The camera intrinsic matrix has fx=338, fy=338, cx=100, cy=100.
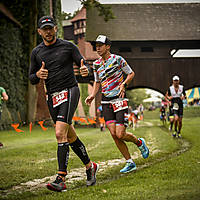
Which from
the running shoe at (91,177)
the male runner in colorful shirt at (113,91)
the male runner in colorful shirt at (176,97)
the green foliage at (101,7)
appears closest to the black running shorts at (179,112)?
the male runner in colorful shirt at (176,97)

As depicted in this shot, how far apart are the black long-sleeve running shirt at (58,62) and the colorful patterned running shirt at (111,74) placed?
3.25ft

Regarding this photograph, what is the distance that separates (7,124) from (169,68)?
525 inches

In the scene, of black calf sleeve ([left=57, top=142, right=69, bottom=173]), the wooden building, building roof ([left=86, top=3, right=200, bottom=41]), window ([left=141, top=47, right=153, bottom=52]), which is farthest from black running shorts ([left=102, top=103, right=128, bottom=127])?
window ([left=141, top=47, right=153, bottom=52])

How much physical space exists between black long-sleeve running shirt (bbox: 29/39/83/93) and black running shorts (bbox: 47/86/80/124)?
110mm

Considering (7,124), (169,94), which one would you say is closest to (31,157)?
(169,94)

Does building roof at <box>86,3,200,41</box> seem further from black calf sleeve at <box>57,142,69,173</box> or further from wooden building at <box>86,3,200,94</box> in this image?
black calf sleeve at <box>57,142,69,173</box>

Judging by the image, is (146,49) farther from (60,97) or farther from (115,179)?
(60,97)

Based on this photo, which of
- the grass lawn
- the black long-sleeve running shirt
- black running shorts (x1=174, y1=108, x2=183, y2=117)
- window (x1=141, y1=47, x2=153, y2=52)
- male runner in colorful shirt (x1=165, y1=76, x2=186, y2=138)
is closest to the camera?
the grass lawn

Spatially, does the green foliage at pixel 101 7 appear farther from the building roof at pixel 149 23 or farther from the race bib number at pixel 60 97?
the race bib number at pixel 60 97

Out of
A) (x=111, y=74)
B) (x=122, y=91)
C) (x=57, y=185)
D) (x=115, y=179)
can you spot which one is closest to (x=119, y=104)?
(x=122, y=91)

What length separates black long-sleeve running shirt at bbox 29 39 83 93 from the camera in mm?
4699

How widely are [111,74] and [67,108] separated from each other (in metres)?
1.35

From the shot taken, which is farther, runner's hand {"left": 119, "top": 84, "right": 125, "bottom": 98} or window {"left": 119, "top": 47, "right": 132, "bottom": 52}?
window {"left": 119, "top": 47, "right": 132, "bottom": 52}

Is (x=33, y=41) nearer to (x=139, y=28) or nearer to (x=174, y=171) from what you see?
(x=139, y=28)
